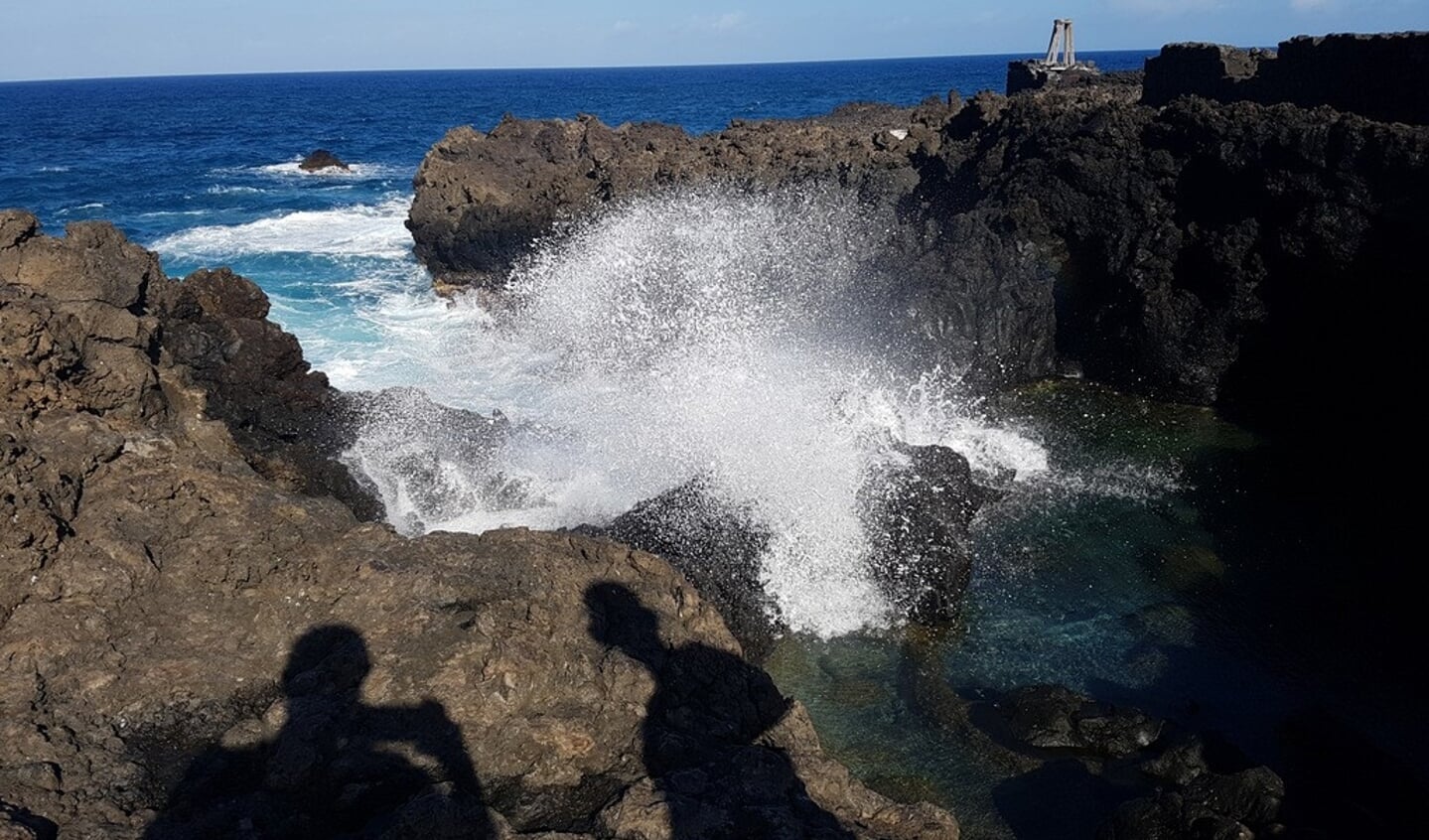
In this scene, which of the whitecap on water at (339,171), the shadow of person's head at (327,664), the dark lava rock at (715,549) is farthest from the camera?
the whitecap on water at (339,171)

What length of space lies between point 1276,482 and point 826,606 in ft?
22.8

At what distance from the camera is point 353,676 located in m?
4.93

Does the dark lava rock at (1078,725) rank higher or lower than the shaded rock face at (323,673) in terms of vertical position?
lower

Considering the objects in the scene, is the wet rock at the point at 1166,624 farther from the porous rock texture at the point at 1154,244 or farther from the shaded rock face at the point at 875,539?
the porous rock texture at the point at 1154,244

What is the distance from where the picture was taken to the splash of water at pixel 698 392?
426 inches

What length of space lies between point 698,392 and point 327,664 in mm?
9639

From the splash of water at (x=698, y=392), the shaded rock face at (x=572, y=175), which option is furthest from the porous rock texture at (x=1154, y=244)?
the splash of water at (x=698, y=392)

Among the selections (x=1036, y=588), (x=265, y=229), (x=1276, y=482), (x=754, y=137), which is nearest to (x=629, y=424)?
(x=1036, y=588)

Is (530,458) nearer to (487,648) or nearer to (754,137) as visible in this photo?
(487,648)

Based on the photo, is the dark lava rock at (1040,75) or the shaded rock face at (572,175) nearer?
the shaded rock face at (572,175)

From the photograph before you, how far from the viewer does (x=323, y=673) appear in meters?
4.96

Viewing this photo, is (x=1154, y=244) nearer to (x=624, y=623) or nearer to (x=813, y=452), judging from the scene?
(x=813, y=452)

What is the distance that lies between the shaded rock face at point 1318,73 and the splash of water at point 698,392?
8.82 metres

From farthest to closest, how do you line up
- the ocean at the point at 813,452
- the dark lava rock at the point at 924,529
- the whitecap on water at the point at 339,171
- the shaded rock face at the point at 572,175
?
1. the whitecap on water at the point at 339,171
2. the shaded rock face at the point at 572,175
3. the dark lava rock at the point at 924,529
4. the ocean at the point at 813,452
